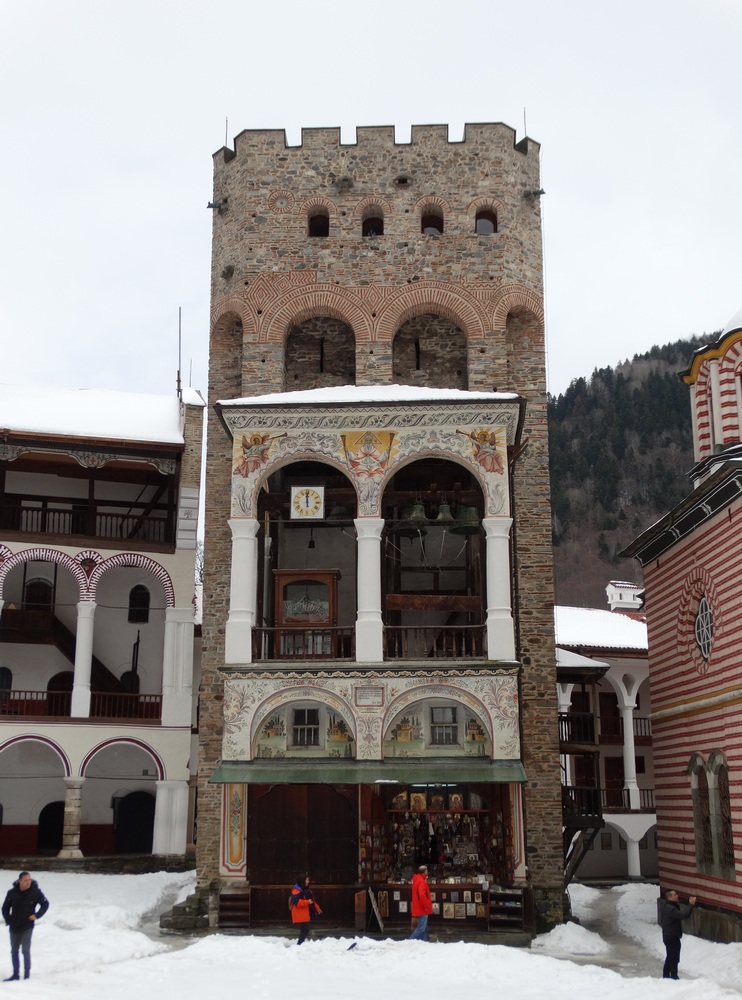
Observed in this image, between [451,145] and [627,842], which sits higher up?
[451,145]

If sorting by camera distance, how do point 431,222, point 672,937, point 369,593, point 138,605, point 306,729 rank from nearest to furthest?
point 672,937 < point 369,593 < point 306,729 < point 431,222 < point 138,605

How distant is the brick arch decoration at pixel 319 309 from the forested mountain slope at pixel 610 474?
57340 mm

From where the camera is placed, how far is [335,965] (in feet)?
54.7

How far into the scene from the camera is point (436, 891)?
20125 mm

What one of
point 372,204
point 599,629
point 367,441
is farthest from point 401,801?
point 599,629

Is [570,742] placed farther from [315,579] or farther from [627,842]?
[627,842]

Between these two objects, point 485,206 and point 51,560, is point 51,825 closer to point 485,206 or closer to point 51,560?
point 51,560

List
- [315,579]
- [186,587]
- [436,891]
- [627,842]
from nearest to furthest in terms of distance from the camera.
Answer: [436,891], [315,579], [186,587], [627,842]

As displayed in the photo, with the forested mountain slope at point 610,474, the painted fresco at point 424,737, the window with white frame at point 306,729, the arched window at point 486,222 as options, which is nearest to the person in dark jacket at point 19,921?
the window with white frame at point 306,729

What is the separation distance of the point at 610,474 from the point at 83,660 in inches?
2420

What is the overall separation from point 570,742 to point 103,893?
9742mm

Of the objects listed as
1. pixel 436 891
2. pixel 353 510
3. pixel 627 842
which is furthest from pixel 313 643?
pixel 627 842

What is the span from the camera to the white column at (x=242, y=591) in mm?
21453

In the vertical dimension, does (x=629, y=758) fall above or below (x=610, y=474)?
below
